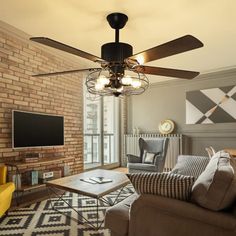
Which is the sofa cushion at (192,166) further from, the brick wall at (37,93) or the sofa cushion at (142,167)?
the brick wall at (37,93)

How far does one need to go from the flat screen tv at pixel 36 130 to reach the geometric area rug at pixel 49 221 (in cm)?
95

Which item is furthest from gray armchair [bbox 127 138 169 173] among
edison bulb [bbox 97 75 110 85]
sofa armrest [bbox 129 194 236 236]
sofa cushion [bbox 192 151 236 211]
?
sofa cushion [bbox 192 151 236 211]

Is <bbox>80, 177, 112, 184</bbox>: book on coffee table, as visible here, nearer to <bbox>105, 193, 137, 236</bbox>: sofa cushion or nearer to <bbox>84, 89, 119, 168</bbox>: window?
<bbox>105, 193, 137, 236</bbox>: sofa cushion

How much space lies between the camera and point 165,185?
1.54 meters

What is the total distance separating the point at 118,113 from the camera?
6383mm

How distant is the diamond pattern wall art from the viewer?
494 cm

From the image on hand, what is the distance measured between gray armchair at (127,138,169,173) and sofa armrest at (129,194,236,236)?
253 centimetres

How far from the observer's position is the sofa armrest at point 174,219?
130cm

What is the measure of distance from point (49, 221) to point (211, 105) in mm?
4374

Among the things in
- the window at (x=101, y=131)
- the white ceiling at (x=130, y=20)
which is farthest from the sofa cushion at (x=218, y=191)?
the window at (x=101, y=131)

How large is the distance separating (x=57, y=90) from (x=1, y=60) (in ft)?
3.84

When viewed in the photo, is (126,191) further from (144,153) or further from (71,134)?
(71,134)

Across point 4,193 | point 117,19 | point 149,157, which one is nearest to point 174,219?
point 4,193

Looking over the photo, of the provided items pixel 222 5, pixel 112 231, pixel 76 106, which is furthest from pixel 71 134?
pixel 222 5
